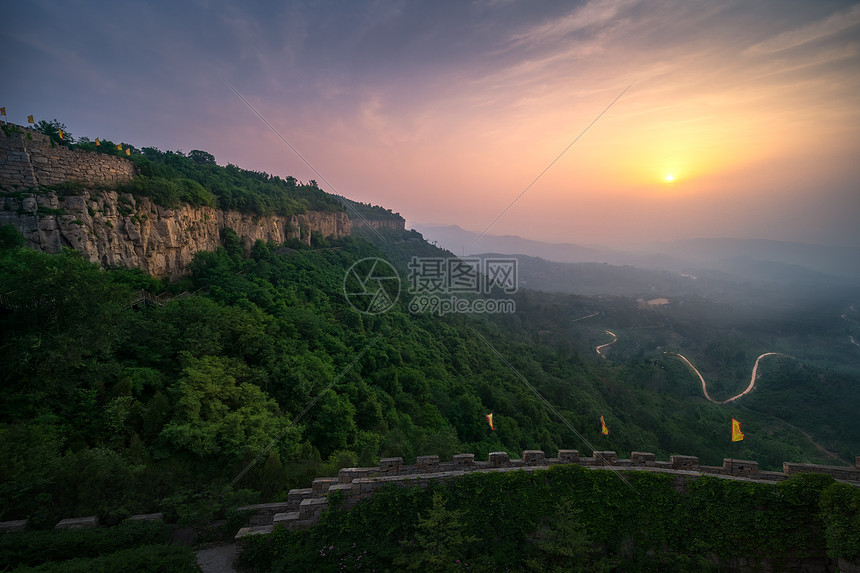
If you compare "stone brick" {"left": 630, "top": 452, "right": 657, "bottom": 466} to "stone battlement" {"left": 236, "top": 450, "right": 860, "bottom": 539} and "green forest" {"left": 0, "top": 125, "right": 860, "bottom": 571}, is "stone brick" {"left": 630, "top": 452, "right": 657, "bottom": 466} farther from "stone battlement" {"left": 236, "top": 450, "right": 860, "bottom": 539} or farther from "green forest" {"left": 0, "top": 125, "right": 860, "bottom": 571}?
"green forest" {"left": 0, "top": 125, "right": 860, "bottom": 571}

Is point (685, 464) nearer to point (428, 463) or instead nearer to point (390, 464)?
point (428, 463)

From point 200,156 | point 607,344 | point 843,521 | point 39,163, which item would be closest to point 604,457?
point 843,521

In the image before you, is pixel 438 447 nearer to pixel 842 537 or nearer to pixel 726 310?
pixel 842 537

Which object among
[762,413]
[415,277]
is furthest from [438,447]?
[762,413]

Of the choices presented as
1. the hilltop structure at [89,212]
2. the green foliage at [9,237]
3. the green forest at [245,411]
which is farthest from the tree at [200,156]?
the green foliage at [9,237]

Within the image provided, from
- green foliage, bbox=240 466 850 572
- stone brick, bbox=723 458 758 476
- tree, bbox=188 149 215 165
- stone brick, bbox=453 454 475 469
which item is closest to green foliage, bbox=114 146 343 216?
tree, bbox=188 149 215 165

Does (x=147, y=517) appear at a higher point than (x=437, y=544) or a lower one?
higher
